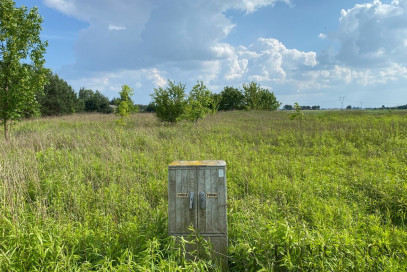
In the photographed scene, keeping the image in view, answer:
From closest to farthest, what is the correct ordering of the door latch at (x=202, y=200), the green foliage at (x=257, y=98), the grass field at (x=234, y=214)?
1. the grass field at (x=234, y=214)
2. the door latch at (x=202, y=200)
3. the green foliage at (x=257, y=98)

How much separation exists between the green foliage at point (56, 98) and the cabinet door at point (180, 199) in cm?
3409

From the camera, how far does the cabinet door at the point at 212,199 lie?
273 cm

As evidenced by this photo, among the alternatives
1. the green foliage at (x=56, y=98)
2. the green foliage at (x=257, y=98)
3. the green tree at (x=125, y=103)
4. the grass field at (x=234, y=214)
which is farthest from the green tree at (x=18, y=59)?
the green foliage at (x=257, y=98)

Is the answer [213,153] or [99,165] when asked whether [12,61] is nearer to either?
[99,165]

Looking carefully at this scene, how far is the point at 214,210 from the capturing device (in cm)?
274

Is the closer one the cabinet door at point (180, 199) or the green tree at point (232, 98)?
the cabinet door at point (180, 199)

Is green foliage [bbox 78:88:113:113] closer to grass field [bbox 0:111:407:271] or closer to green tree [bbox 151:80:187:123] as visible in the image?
green tree [bbox 151:80:187:123]

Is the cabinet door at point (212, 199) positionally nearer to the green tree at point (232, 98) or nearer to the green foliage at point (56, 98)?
the green foliage at point (56, 98)

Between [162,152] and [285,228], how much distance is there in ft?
18.4

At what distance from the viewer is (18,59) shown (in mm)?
8562

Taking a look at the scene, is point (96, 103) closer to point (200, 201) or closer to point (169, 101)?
point (169, 101)

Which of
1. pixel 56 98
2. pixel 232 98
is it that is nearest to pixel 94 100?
pixel 56 98

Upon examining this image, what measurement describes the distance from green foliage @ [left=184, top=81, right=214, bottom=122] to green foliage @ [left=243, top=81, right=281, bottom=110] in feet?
73.5

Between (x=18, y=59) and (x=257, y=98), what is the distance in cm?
3624
